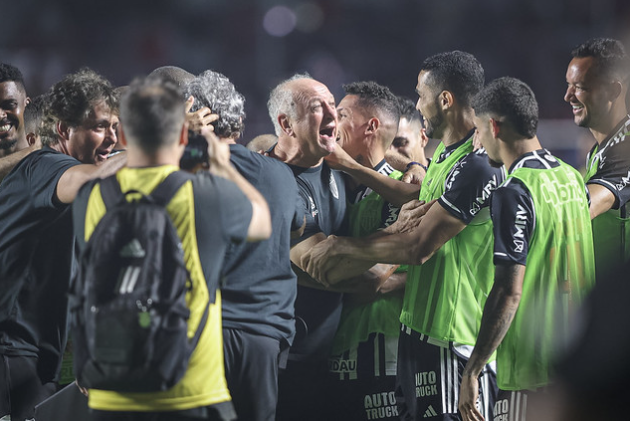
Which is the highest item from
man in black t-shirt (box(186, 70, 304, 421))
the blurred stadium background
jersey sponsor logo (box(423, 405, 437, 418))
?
the blurred stadium background

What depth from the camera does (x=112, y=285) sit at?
2.46 meters

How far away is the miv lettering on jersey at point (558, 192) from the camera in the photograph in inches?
133

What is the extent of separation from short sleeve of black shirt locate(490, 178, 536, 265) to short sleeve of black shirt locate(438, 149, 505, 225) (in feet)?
0.78

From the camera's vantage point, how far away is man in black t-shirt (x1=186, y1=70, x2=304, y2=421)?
10.3 feet

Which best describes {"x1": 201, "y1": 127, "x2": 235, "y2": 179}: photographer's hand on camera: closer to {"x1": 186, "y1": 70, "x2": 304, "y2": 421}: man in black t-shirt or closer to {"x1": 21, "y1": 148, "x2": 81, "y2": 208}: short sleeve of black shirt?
{"x1": 186, "y1": 70, "x2": 304, "y2": 421}: man in black t-shirt

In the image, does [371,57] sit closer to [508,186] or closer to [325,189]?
[325,189]

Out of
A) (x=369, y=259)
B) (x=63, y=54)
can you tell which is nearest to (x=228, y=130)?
(x=369, y=259)

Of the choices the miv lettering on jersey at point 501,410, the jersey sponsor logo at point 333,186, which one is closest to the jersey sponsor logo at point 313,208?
the jersey sponsor logo at point 333,186

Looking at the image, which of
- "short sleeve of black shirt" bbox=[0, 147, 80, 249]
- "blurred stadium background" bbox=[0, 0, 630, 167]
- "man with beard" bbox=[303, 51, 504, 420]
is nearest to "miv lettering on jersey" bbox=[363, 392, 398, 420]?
"man with beard" bbox=[303, 51, 504, 420]

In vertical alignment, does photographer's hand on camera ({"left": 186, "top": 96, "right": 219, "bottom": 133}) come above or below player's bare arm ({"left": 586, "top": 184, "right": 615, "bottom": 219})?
above

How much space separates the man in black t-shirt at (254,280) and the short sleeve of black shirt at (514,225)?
0.87 meters

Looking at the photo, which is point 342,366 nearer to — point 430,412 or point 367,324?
point 367,324

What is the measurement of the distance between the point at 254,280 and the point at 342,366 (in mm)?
989

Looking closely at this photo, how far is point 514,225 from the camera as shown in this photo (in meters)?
3.36
